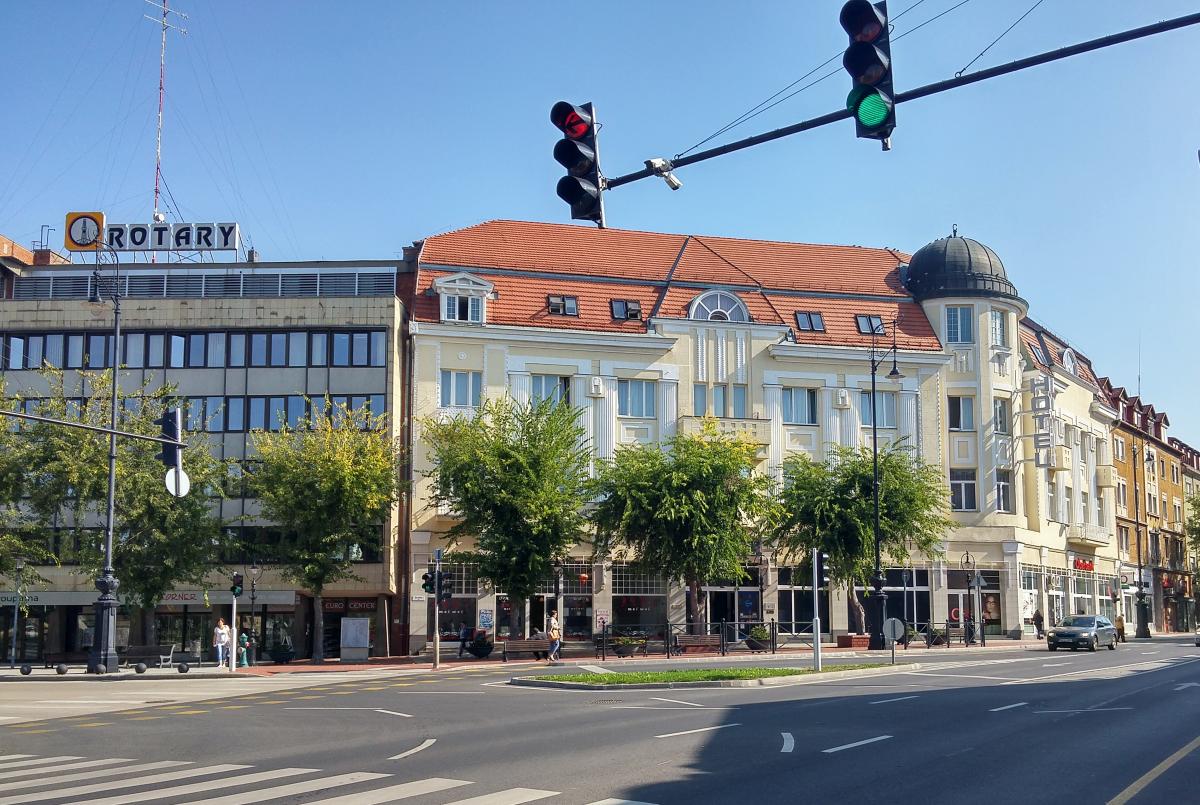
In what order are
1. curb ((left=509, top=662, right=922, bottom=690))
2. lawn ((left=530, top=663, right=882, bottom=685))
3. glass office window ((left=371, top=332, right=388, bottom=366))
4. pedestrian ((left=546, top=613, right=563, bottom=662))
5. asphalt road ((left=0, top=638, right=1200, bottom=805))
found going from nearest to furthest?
asphalt road ((left=0, top=638, right=1200, bottom=805)) < curb ((left=509, top=662, right=922, bottom=690)) < lawn ((left=530, top=663, right=882, bottom=685)) < pedestrian ((left=546, top=613, right=563, bottom=662)) < glass office window ((left=371, top=332, right=388, bottom=366))

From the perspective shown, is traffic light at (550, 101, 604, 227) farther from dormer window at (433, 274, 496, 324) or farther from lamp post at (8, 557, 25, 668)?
dormer window at (433, 274, 496, 324)

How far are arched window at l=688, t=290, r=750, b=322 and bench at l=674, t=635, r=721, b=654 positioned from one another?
15262 millimetres

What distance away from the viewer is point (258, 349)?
164ft

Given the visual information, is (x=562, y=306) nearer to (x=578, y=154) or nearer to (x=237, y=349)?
(x=237, y=349)

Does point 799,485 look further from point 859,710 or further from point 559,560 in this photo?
point 859,710

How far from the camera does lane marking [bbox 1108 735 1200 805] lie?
11.5 m

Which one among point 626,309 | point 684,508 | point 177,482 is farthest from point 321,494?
point 177,482

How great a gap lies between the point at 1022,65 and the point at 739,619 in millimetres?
Answer: 44746

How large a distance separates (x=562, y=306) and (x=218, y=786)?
1629 inches

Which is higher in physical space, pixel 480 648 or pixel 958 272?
pixel 958 272

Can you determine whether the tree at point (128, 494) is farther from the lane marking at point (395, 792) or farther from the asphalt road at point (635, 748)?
the lane marking at point (395, 792)

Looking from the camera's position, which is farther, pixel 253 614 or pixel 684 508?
pixel 253 614

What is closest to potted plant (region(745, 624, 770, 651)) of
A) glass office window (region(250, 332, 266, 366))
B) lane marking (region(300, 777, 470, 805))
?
glass office window (region(250, 332, 266, 366))

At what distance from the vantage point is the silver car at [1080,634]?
4731cm
